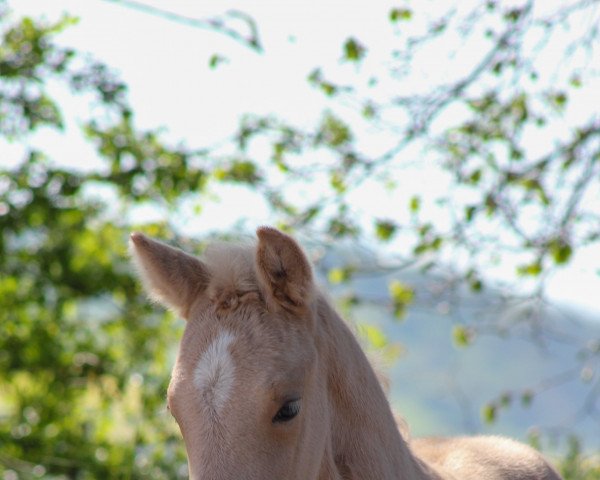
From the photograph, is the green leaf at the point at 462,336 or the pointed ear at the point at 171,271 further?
the green leaf at the point at 462,336

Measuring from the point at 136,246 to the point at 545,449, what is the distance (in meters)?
5.74

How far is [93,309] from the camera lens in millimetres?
10117

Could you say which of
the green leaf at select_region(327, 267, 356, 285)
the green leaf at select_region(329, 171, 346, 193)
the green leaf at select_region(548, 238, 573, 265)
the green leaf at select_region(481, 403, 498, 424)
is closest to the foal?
the green leaf at select_region(548, 238, 573, 265)

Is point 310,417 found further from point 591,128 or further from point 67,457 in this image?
point 67,457

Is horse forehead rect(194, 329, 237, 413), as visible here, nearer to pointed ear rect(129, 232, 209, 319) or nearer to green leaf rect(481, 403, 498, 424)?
pointed ear rect(129, 232, 209, 319)

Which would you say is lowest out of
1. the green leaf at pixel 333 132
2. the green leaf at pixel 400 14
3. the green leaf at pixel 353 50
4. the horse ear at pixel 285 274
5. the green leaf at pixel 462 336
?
the green leaf at pixel 462 336

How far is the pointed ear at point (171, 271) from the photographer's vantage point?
387 cm

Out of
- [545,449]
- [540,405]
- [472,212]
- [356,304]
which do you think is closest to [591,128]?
[472,212]

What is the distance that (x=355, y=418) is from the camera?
12.3ft

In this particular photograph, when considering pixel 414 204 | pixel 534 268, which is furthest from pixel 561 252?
pixel 414 204

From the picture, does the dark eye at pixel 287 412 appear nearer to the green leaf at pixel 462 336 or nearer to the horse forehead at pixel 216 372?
the horse forehead at pixel 216 372

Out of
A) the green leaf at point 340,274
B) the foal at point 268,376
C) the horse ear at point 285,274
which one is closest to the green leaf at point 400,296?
the green leaf at point 340,274

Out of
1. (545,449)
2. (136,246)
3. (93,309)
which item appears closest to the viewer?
(136,246)

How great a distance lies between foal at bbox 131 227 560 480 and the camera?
10.8ft
